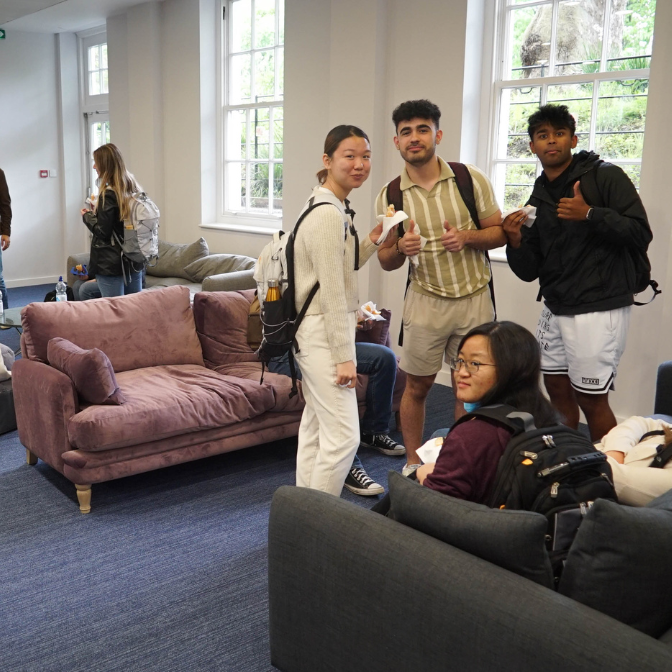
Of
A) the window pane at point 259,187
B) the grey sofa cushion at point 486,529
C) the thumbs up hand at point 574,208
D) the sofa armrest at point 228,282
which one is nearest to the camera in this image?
the grey sofa cushion at point 486,529

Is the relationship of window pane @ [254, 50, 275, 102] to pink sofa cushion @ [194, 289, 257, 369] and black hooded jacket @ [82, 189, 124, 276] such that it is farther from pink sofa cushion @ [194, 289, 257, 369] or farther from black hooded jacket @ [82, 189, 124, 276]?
pink sofa cushion @ [194, 289, 257, 369]

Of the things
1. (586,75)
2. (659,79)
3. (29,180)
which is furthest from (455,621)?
(29,180)

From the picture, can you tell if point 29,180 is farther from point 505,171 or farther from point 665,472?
point 665,472

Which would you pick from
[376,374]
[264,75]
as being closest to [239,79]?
[264,75]

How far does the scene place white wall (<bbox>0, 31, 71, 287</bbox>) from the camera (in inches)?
372

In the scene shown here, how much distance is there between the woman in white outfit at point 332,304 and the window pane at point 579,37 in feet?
8.38

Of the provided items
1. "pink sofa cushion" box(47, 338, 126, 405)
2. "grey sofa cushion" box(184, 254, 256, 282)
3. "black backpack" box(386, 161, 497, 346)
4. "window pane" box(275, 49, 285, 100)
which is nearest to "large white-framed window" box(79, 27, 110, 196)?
"window pane" box(275, 49, 285, 100)

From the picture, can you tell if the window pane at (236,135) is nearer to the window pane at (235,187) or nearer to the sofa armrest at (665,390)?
the window pane at (235,187)

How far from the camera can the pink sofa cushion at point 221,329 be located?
4215mm

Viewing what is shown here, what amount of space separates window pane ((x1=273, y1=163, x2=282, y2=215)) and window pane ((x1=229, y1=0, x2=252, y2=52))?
48.3 inches

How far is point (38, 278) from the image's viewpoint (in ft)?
33.1

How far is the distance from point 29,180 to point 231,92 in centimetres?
367

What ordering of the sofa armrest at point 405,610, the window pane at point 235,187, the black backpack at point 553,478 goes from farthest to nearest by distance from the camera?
1. the window pane at point 235,187
2. the black backpack at point 553,478
3. the sofa armrest at point 405,610


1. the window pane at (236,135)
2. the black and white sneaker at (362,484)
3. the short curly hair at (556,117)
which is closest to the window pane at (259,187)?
the window pane at (236,135)
